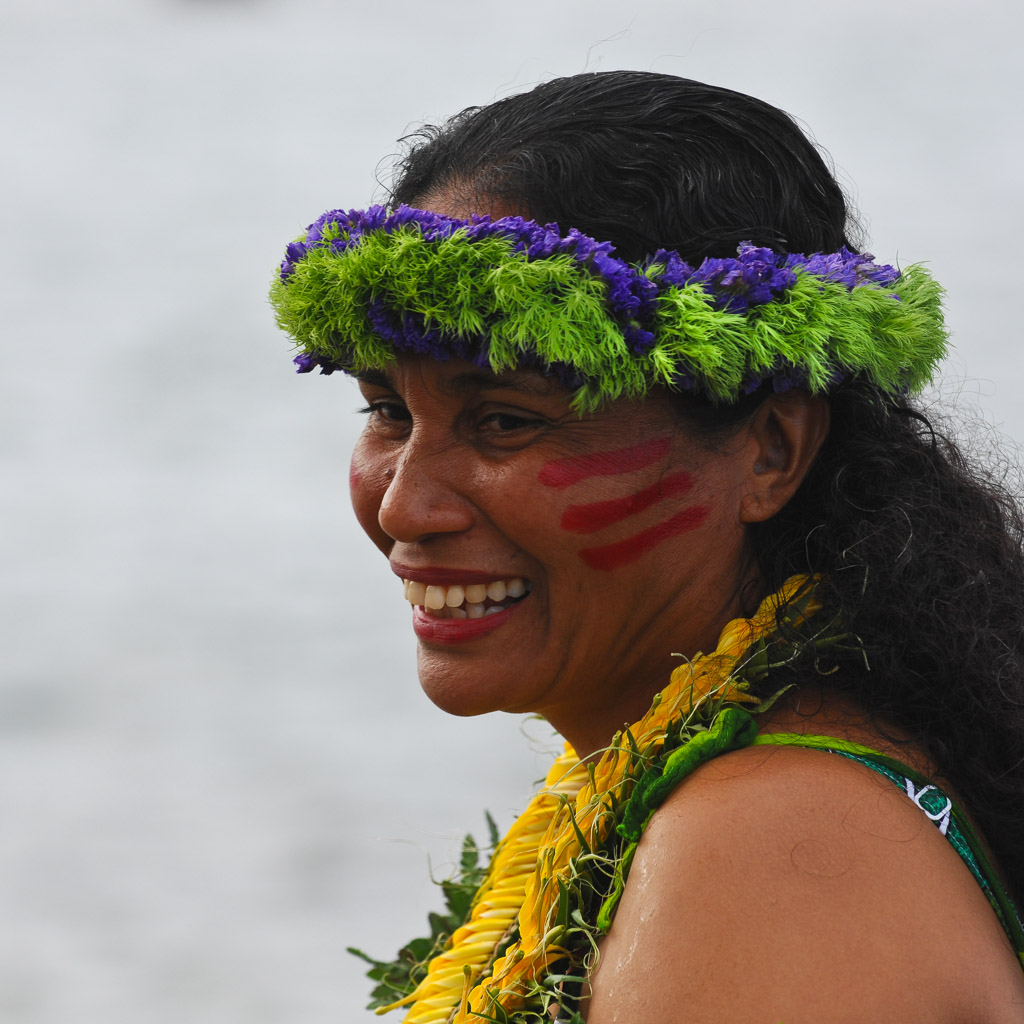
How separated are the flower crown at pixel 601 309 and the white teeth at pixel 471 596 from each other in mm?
349

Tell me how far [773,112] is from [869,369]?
50 cm

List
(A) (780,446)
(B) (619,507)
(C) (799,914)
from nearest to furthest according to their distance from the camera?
(C) (799,914)
(B) (619,507)
(A) (780,446)

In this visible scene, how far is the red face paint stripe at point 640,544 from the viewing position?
2.27m

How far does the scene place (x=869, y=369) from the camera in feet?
7.57

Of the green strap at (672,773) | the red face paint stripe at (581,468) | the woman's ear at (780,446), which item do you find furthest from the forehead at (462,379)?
the green strap at (672,773)

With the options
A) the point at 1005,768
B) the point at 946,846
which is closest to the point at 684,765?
the point at 946,846

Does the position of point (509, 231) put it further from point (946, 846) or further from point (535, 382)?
point (946, 846)

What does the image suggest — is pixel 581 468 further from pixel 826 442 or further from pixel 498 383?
pixel 826 442

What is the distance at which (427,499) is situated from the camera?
7.59 ft

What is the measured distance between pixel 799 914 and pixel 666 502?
74 cm

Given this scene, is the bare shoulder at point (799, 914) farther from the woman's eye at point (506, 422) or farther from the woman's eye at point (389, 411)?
the woman's eye at point (389, 411)

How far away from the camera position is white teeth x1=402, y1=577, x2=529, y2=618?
236cm

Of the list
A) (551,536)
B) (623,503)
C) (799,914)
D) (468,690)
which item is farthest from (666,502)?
(799,914)

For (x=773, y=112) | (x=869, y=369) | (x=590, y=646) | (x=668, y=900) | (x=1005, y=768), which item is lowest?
(x=668, y=900)
